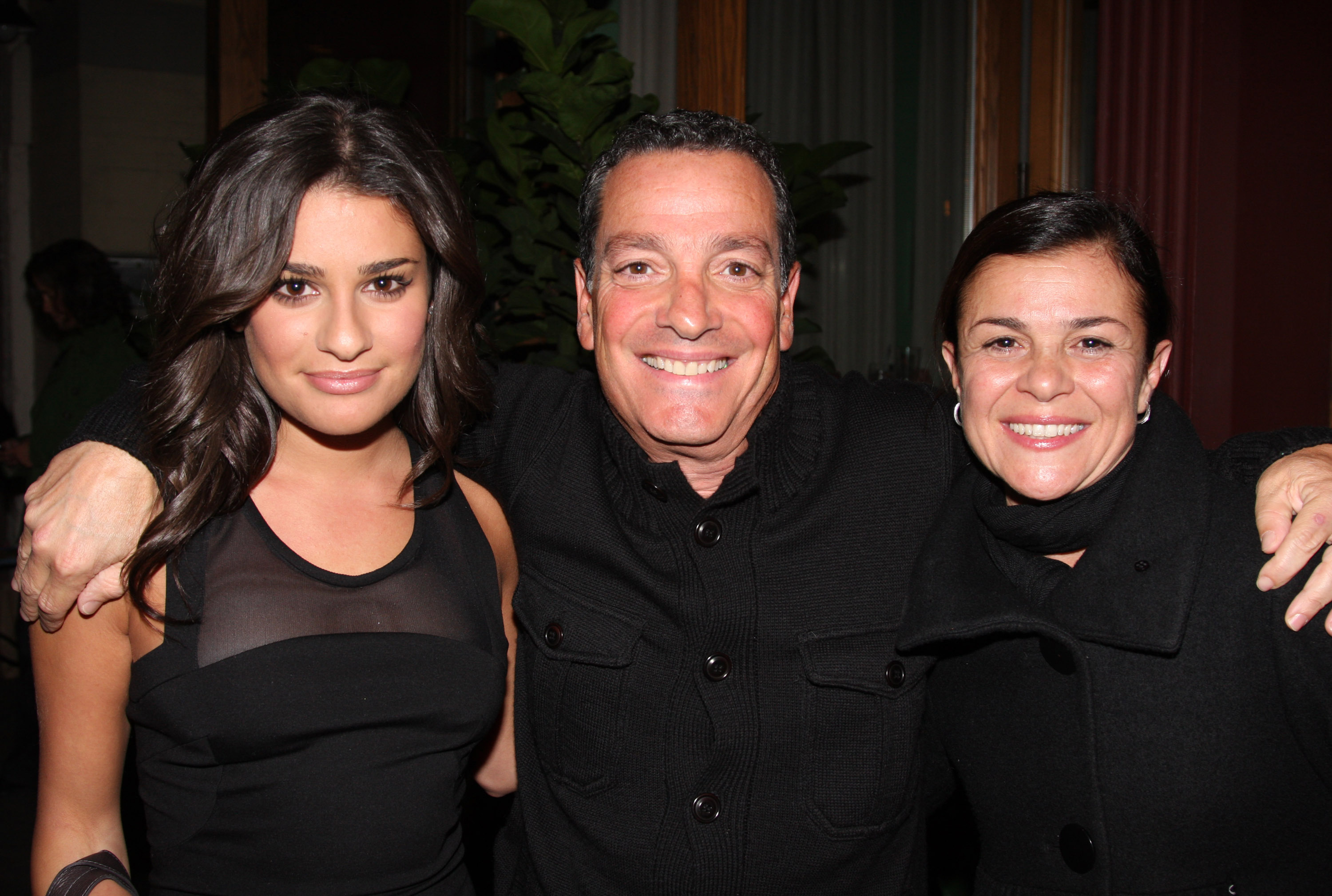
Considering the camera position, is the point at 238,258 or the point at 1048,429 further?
the point at 1048,429

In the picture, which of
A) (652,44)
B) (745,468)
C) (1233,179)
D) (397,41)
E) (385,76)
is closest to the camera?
(745,468)

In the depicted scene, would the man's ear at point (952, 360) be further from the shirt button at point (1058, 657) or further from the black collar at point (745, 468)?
the shirt button at point (1058, 657)

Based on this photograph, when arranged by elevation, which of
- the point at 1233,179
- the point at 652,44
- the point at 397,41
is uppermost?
the point at 397,41

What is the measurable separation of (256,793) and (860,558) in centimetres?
102

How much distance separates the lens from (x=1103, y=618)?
55.7 inches

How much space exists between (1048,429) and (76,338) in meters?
4.52

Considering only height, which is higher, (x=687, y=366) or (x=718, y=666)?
(x=687, y=366)

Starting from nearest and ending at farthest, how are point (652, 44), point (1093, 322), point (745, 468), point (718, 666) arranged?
1. point (1093, 322)
2. point (718, 666)
3. point (745, 468)
4. point (652, 44)

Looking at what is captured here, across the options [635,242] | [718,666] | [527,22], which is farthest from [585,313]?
[527,22]

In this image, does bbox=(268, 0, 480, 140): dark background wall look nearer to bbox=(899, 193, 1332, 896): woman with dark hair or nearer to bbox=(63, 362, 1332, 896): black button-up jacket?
bbox=(63, 362, 1332, 896): black button-up jacket

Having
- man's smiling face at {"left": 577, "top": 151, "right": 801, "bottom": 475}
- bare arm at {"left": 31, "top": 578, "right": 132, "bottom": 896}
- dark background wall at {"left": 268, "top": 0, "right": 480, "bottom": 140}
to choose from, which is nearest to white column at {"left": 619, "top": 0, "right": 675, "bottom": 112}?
dark background wall at {"left": 268, "top": 0, "right": 480, "bottom": 140}

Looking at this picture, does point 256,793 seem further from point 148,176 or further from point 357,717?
point 148,176

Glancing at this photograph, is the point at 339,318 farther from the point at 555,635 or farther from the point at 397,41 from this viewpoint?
the point at 397,41

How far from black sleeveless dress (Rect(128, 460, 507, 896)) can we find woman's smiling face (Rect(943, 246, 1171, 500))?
96 centimetres
